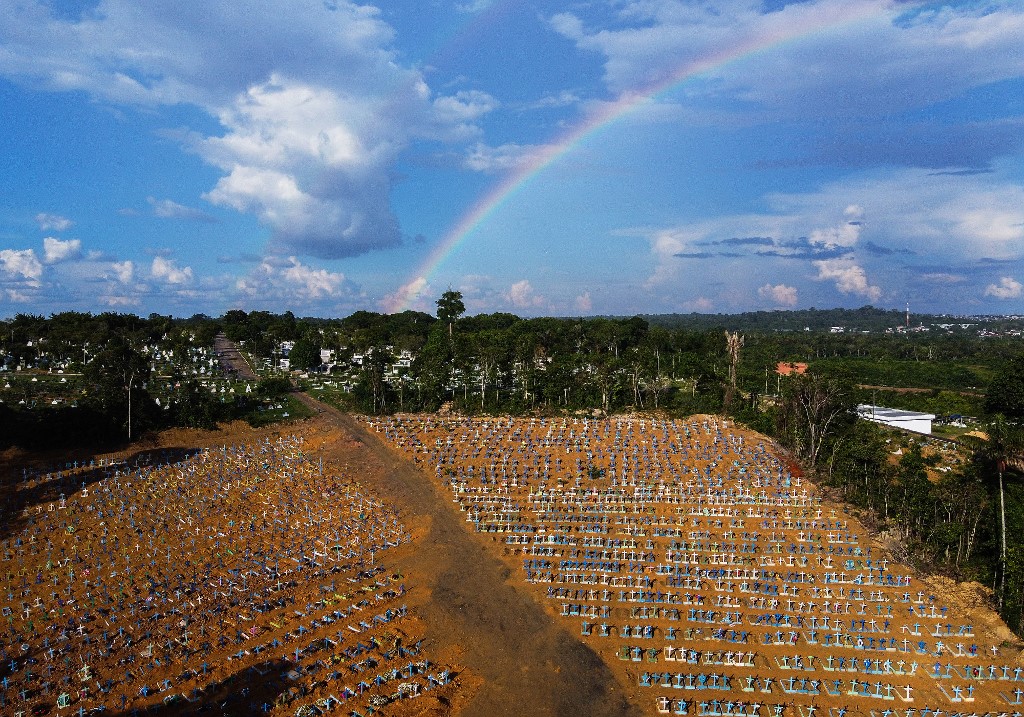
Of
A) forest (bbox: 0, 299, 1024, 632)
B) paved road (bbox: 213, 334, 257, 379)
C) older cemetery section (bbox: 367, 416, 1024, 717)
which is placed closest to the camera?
older cemetery section (bbox: 367, 416, 1024, 717)

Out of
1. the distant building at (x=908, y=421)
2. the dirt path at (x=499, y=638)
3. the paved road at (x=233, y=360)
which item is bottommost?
the dirt path at (x=499, y=638)

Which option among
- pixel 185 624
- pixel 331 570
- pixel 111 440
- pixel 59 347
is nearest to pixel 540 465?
pixel 331 570

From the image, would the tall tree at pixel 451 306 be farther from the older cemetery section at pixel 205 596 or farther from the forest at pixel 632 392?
the older cemetery section at pixel 205 596

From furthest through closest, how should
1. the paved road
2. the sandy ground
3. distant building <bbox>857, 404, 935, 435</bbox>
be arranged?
the paved road
distant building <bbox>857, 404, 935, 435</bbox>
the sandy ground

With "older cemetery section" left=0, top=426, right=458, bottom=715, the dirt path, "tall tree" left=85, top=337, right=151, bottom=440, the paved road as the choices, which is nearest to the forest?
"tall tree" left=85, top=337, right=151, bottom=440

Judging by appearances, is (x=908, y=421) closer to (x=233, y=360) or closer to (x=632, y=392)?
(x=632, y=392)

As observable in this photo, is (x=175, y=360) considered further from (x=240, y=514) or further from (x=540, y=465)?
(x=540, y=465)

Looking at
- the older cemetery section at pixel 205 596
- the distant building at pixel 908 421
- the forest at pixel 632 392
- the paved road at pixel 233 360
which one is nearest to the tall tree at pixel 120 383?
the forest at pixel 632 392

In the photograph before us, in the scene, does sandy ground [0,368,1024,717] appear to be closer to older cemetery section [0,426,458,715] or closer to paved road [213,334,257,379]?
older cemetery section [0,426,458,715]
